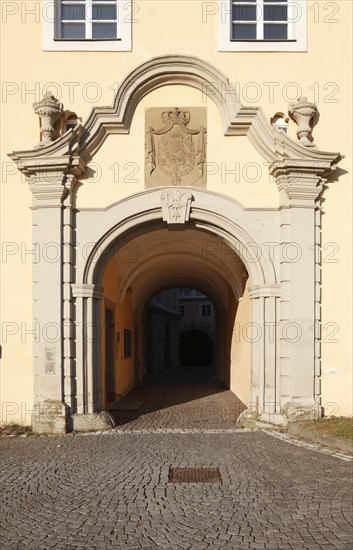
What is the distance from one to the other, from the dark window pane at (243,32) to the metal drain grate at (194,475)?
7696 millimetres

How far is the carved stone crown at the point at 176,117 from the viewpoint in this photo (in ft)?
35.6

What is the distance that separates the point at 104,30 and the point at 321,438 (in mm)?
8036

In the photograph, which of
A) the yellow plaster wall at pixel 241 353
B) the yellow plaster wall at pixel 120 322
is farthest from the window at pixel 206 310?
the yellow plaster wall at pixel 241 353

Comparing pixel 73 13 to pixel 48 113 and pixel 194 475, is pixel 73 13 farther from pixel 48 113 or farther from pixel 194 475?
pixel 194 475

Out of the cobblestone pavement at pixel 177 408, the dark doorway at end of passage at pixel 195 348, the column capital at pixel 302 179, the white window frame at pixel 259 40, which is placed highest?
the white window frame at pixel 259 40

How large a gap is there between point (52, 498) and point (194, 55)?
7874 millimetres

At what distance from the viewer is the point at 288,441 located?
360 inches

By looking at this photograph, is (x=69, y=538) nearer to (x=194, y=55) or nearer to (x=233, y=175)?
(x=233, y=175)

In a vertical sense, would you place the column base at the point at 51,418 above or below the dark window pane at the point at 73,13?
below

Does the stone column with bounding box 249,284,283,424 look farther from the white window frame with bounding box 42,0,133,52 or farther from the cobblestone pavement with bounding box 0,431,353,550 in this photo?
the white window frame with bounding box 42,0,133,52

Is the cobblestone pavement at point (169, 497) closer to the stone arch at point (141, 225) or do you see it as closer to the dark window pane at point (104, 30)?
the stone arch at point (141, 225)

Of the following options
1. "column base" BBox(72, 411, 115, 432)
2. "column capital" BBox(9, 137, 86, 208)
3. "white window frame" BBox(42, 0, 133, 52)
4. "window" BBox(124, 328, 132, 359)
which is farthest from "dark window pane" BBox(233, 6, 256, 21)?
"window" BBox(124, 328, 132, 359)

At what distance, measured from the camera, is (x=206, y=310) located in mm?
47781

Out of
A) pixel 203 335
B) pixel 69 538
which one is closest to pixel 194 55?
pixel 69 538
